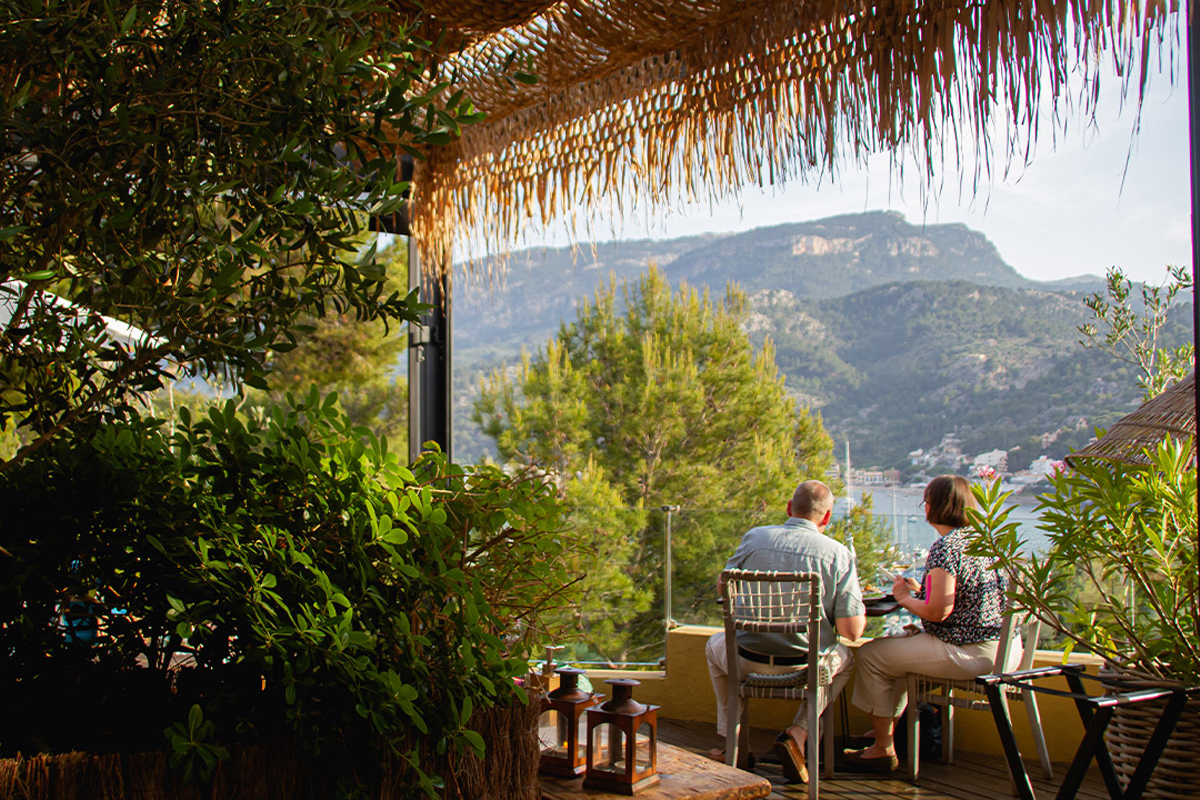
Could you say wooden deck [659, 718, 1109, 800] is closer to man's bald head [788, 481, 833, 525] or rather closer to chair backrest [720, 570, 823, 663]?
chair backrest [720, 570, 823, 663]

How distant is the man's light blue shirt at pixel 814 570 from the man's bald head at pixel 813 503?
4.5 inches

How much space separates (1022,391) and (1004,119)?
2033 centimetres

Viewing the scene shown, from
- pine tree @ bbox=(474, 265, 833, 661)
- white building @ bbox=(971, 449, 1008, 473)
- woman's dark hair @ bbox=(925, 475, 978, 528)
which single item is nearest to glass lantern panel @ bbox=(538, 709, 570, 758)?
woman's dark hair @ bbox=(925, 475, 978, 528)

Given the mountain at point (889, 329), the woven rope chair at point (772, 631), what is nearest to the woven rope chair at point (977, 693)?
the woven rope chair at point (772, 631)

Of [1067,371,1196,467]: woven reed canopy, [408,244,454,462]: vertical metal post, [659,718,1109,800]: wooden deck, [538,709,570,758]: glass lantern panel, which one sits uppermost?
[408,244,454,462]: vertical metal post

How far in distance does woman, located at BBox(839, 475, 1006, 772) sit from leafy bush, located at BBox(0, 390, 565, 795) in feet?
8.28

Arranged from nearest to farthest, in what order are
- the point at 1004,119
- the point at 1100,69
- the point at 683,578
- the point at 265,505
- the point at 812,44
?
the point at 265,505 → the point at 1100,69 → the point at 1004,119 → the point at 812,44 → the point at 683,578

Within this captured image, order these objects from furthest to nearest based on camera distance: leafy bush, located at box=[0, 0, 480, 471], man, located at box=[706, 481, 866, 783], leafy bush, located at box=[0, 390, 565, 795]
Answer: man, located at box=[706, 481, 866, 783] < leafy bush, located at box=[0, 390, 565, 795] < leafy bush, located at box=[0, 0, 480, 471]

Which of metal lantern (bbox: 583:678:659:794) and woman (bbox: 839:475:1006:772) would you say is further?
woman (bbox: 839:475:1006:772)

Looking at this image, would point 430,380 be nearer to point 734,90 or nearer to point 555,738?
point 734,90

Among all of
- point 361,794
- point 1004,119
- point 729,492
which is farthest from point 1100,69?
point 729,492

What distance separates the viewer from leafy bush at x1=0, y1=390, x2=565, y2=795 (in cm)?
136

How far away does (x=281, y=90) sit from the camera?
1254 mm

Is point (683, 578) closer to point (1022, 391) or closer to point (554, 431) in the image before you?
point (554, 431)
